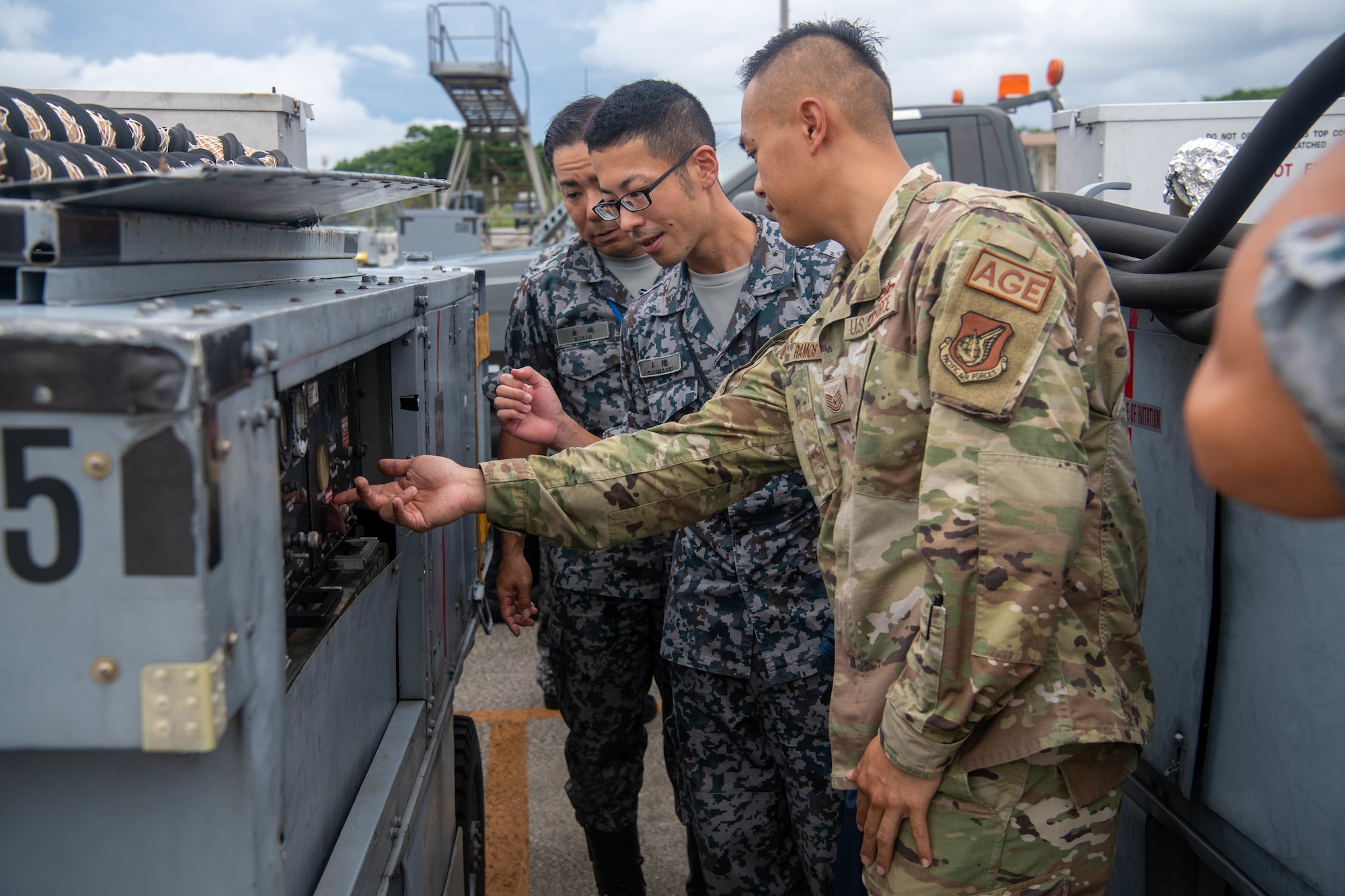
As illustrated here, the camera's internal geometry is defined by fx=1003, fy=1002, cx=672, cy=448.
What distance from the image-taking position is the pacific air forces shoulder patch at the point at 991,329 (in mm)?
1257

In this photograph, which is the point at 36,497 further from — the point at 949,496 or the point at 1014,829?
the point at 1014,829

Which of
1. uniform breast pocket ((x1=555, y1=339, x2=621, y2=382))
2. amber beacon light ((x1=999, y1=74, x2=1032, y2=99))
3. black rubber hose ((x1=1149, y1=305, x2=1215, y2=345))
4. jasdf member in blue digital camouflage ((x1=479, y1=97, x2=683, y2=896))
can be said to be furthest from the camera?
amber beacon light ((x1=999, y1=74, x2=1032, y2=99))

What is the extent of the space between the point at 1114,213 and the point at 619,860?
2.06m

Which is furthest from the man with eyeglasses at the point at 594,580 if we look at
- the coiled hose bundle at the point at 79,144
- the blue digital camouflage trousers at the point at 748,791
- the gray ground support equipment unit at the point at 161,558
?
the gray ground support equipment unit at the point at 161,558

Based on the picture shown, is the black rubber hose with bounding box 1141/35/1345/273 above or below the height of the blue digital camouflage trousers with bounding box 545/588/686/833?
above

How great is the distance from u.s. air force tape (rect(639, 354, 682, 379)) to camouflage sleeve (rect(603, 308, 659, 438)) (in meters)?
0.04

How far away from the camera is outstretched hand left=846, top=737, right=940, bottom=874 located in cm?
138

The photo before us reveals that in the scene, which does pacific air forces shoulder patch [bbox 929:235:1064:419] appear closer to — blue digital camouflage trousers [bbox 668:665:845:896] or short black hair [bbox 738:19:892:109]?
short black hair [bbox 738:19:892:109]

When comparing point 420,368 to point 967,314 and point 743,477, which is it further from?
point 967,314

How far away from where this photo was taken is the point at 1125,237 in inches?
77.3

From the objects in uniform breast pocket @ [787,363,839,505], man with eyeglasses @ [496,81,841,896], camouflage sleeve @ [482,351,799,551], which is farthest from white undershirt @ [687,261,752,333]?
uniform breast pocket @ [787,363,839,505]

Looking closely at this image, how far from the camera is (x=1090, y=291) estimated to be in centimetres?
141

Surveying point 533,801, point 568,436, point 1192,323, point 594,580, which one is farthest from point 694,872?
point 1192,323

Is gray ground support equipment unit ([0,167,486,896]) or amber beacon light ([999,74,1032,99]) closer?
gray ground support equipment unit ([0,167,486,896])
